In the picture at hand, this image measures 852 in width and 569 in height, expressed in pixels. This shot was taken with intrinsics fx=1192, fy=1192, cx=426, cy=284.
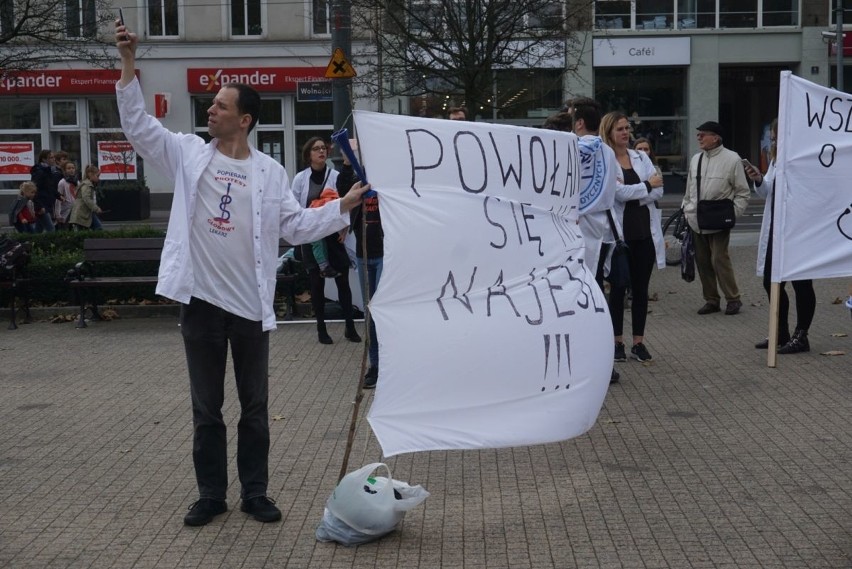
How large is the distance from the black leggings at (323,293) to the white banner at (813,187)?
373 cm

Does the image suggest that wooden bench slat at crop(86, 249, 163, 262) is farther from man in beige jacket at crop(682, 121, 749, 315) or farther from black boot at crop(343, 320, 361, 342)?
man in beige jacket at crop(682, 121, 749, 315)

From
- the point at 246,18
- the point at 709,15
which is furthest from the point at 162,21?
the point at 709,15

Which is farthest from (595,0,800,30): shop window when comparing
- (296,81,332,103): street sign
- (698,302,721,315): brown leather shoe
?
(698,302,721,315): brown leather shoe

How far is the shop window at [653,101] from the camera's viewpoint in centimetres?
3628

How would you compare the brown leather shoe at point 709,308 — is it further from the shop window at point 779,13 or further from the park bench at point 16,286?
the shop window at point 779,13

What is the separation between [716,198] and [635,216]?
3173 millimetres

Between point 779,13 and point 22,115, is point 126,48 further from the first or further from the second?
point 22,115

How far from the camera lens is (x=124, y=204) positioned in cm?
3284

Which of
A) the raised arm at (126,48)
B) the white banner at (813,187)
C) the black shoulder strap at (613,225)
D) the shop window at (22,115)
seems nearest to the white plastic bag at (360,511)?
the raised arm at (126,48)

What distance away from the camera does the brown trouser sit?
474 inches

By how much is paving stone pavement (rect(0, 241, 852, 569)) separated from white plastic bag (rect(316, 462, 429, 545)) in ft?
0.26

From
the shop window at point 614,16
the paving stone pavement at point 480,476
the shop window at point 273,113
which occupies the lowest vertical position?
the paving stone pavement at point 480,476

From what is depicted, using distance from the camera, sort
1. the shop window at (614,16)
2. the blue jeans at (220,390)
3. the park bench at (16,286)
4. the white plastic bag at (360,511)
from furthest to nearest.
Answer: the shop window at (614,16)
the park bench at (16,286)
the blue jeans at (220,390)
the white plastic bag at (360,511)

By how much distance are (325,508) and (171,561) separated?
2.50 ft
